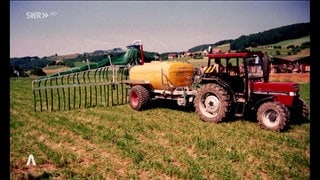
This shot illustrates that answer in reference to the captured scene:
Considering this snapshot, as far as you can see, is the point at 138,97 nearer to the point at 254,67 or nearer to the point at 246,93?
the point at 246,93

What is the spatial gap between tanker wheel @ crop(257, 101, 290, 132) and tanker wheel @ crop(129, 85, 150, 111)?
17.7ft

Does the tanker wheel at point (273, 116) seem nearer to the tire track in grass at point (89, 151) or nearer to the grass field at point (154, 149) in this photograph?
the grass field at point (154, 149)

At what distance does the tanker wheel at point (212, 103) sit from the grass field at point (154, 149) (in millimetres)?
338

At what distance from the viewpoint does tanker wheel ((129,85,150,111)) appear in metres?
12.5

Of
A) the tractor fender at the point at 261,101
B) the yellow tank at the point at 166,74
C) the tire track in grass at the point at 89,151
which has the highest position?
the yellow tank at the point at 166,74

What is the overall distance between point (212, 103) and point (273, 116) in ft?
7.04

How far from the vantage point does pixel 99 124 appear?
9805 mm

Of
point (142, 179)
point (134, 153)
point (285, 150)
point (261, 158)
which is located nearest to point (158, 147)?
point (134, 153)

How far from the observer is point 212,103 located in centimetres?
988

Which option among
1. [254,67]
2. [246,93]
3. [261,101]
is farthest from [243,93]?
[254,67]

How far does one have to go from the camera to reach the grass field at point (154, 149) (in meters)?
5.79

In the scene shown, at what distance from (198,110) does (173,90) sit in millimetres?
2070

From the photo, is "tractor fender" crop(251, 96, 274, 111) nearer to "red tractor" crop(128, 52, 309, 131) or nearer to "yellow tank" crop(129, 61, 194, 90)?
"red tractor" crop(128, 52, 309, 131)

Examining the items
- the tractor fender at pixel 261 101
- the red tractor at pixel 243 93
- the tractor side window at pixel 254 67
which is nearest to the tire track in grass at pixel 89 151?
the red tractor at pixel 243 93
